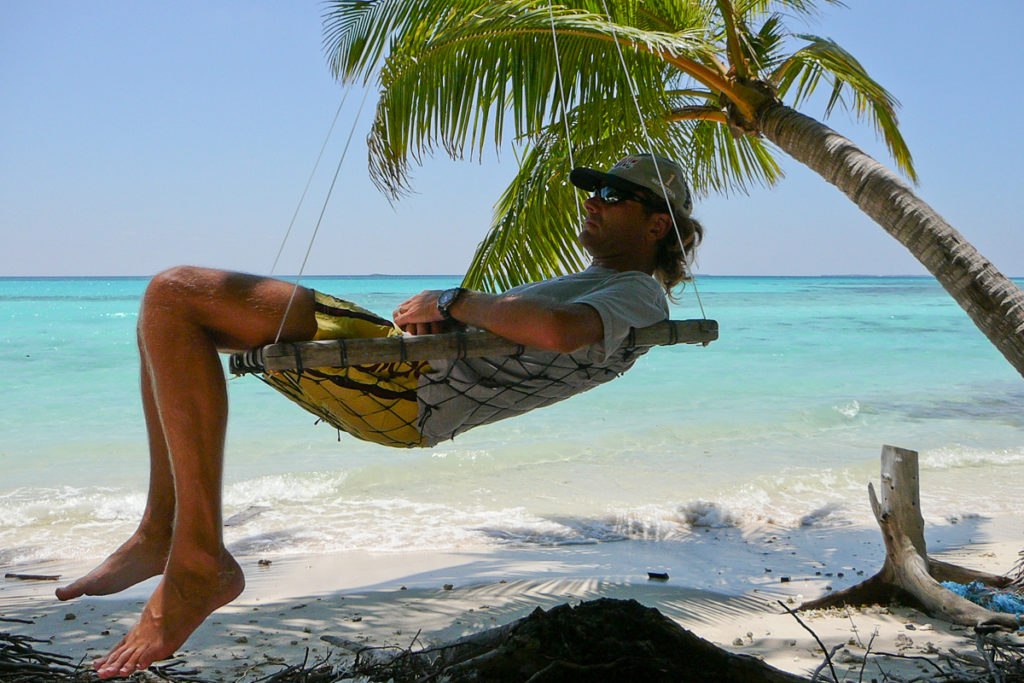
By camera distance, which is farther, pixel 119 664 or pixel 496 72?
pixel 496 72

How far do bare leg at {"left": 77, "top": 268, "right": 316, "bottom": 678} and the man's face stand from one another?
964 millimetres

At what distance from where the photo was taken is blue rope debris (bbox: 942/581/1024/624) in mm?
3523

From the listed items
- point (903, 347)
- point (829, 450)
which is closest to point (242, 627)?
point (829, 450)

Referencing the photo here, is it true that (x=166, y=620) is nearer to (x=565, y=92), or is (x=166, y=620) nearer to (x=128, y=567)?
(x=128, y=567)

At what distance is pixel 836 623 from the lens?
3.57 m

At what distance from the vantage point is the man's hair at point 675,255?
2.52 meters

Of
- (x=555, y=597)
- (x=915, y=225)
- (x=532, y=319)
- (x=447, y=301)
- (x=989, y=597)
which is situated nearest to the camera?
(x=532, y=319)

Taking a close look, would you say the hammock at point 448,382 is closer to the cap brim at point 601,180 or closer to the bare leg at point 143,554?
the bare leg at point 143,554

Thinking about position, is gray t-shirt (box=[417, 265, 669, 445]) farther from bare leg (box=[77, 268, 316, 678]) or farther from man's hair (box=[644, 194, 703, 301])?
bare leg (box=[77, 268, 316, 678])

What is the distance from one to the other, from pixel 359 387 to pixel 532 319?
52 cm

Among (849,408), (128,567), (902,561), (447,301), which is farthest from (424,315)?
(849,408)

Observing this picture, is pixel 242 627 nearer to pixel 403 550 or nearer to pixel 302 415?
pixel 403 550

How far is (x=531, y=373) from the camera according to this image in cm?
226

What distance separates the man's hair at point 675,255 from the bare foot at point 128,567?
1.50 meters
